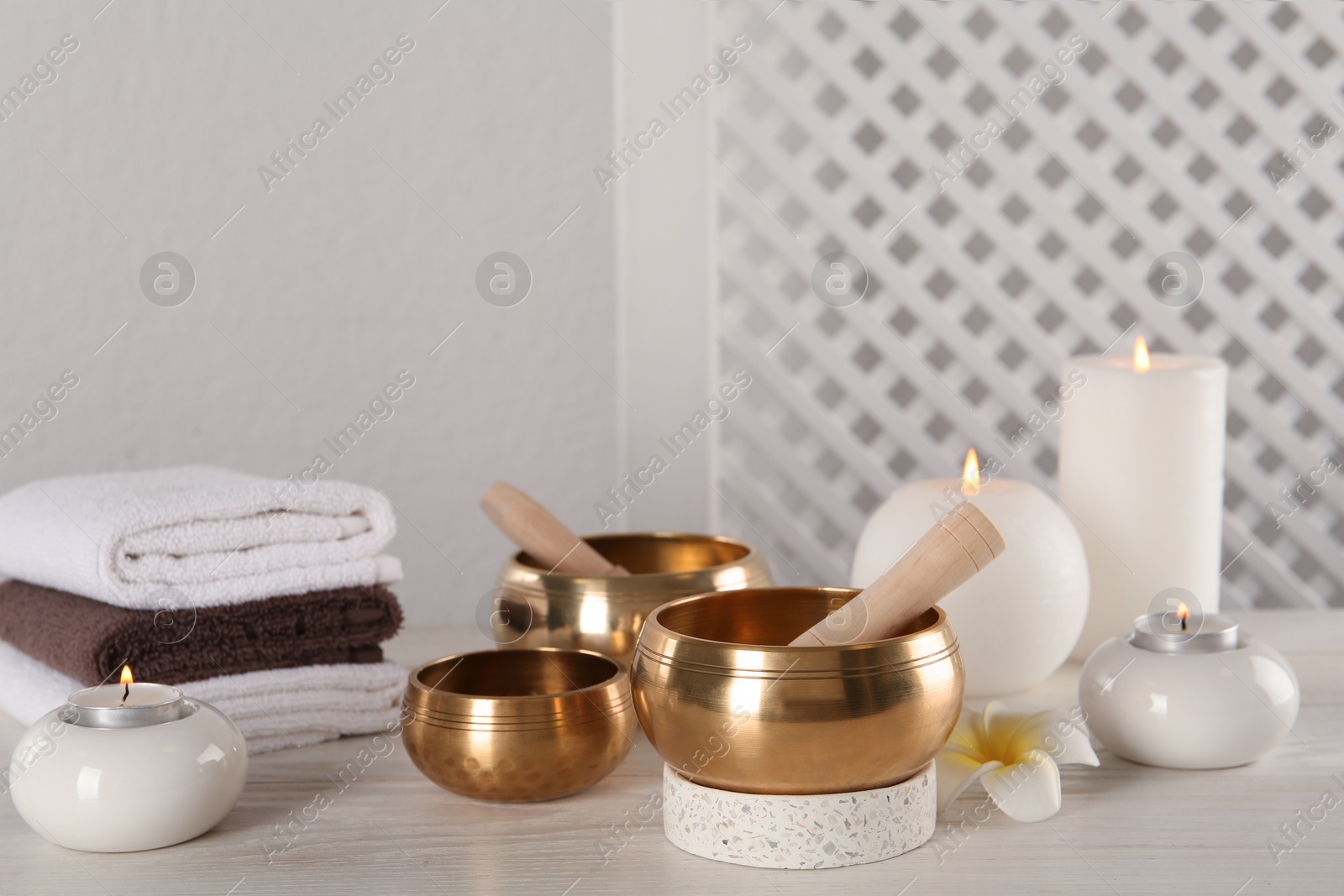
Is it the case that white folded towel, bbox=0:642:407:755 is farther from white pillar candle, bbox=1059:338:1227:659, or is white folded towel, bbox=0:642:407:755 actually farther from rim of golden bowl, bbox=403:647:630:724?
white pillar candle, bbox=1059:338:1227:659

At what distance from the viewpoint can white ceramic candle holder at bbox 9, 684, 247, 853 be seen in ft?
2.07

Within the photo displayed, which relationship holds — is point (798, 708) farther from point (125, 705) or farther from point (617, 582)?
point (125, 705)

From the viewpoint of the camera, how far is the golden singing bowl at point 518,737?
68 cm

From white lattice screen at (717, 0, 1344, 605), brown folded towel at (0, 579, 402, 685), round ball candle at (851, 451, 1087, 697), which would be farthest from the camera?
white lattice screen at (717, 0, 1344, 605)

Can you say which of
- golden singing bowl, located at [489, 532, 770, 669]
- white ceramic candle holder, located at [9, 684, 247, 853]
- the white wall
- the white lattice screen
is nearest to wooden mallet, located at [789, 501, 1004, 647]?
golden singing bowl, located at [489, 532, 770, 669]

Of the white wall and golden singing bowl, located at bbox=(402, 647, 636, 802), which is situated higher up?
the white wall

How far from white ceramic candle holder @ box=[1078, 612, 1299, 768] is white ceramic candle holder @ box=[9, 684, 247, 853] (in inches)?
19.7

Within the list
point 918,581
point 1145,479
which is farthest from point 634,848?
point 1145,479

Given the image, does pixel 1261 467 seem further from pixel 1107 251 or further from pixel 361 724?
pixel 361 724

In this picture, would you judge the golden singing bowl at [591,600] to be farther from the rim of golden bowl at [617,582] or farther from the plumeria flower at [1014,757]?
the plumeria flower at [1014,757]

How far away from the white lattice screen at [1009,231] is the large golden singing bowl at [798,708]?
824mm

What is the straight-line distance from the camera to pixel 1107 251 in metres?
1.48

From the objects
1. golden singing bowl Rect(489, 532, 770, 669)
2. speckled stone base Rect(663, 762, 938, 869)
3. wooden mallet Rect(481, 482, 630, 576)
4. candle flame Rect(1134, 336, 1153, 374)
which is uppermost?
candle flame Rect(1134, 336, 1153, 374)

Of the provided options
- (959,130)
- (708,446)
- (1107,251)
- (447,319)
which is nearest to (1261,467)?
(1107,251)
